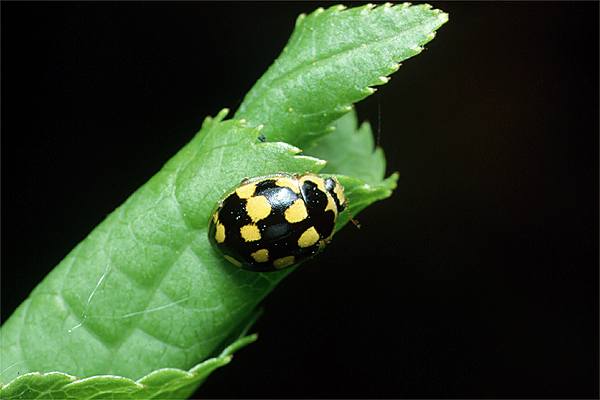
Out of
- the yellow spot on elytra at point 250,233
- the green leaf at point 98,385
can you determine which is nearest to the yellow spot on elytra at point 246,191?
the yellow spot on elytra at point 250,233

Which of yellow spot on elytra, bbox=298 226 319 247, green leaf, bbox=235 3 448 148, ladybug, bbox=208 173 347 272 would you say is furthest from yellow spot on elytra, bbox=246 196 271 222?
green leaf, bbox=235 3 448 148

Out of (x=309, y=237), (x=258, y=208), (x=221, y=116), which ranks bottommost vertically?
(x=309, y=237)

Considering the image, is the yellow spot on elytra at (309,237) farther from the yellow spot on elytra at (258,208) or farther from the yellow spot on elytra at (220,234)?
the yellow spot on elytra at (220,234)

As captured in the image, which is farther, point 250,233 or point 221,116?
point 250,233

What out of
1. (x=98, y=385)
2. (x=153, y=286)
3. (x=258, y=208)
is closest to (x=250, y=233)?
(x=258, y=208)

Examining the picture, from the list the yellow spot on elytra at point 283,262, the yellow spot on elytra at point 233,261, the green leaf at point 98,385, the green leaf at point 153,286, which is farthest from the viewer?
the yellow spot on elytra at point 283,262

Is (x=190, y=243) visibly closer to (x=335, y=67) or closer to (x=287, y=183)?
(x=287, y=183)

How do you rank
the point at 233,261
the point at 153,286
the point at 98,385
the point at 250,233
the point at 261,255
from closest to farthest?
1. the point at 98,385
2. the point at 153,286
3. the point at 233,261
4. the point at 261,255
5. the point at 250,233
